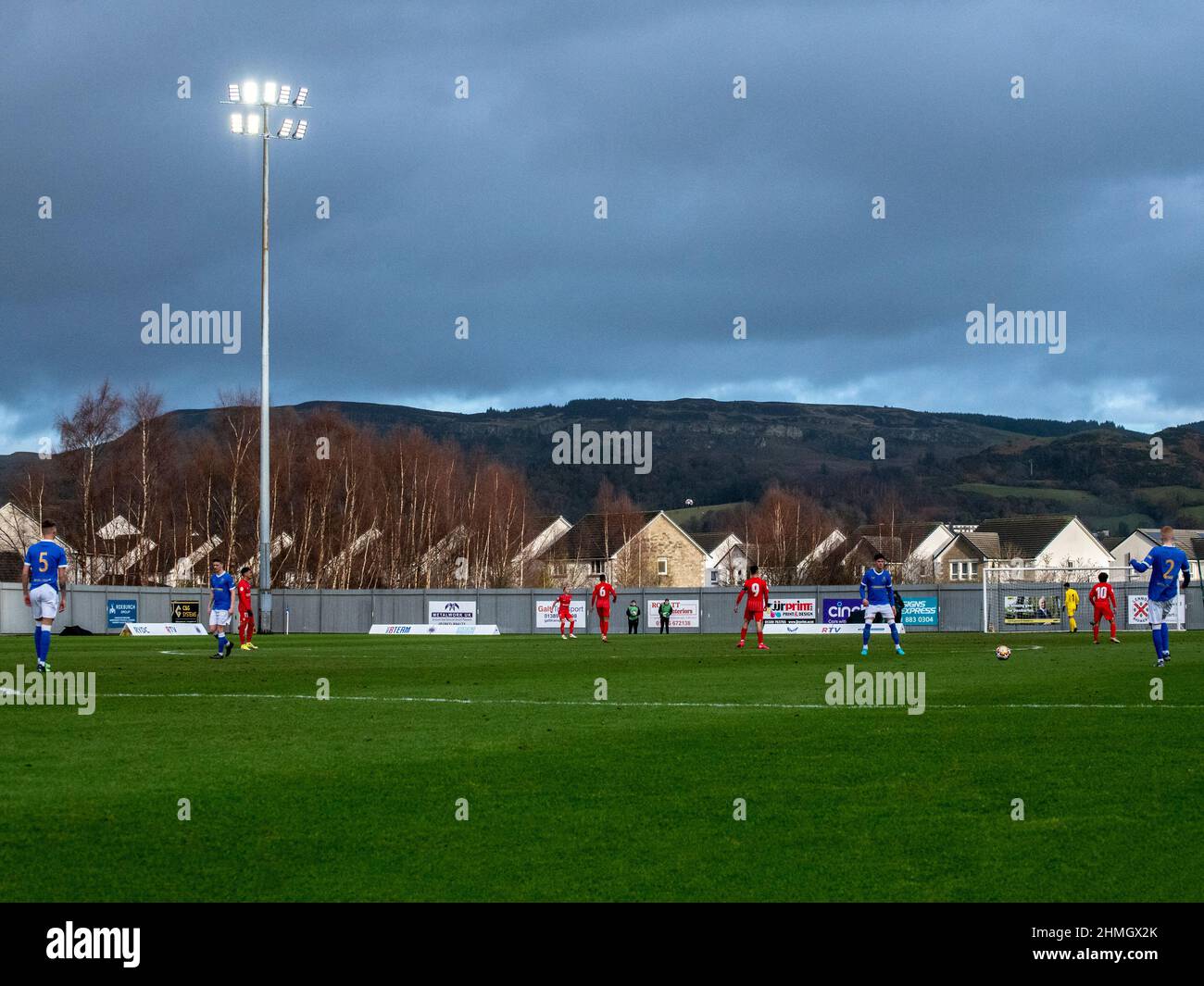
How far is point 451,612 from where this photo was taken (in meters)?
67.2

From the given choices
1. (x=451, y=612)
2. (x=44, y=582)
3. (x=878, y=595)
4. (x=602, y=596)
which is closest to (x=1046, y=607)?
(x=602, y=596)

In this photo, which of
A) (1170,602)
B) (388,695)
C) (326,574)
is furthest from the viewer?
(326,574)

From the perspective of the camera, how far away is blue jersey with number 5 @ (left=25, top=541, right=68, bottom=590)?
21.1 meters

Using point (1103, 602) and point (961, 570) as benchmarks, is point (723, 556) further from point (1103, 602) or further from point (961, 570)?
point (1103, 602)

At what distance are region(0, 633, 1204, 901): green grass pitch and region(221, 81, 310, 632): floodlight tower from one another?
33929 millimetres

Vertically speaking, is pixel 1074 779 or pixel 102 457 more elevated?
pixel 102 457

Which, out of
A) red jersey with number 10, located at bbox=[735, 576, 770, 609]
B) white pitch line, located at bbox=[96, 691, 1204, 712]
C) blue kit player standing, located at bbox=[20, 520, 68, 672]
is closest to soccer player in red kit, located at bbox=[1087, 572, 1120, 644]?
red jersey with number 10, located at bbox=[735, 576, 770, 609]

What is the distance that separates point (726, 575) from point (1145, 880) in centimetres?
14049

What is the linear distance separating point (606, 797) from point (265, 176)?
4729 cm

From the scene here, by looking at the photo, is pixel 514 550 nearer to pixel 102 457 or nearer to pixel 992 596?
pixel 102 457

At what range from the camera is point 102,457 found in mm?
80500

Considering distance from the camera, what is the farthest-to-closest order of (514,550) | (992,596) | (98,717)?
1. (514,550)
2. (992,596)
3. (98,717)
